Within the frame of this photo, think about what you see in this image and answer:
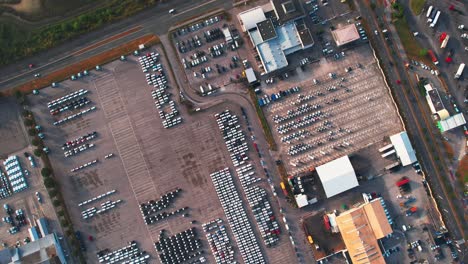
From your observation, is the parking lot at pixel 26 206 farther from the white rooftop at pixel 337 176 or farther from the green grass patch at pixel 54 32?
the white rooftop at pixel 337 176

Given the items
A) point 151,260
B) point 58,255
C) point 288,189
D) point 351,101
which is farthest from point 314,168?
point 58,255

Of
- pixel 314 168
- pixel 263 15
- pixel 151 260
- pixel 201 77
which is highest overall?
pixel 263 15

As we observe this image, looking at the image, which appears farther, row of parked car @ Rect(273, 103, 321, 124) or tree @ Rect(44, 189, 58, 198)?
row of parked car @ Rect(273, 103, 321, 124)

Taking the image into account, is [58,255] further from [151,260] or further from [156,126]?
[156,126]

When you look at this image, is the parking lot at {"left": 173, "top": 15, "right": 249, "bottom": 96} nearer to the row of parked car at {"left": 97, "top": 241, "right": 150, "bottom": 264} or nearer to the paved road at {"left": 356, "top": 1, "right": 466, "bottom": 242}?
the paved road at {"left": 356, "top": 1, "right": 466, "bottom": 242}

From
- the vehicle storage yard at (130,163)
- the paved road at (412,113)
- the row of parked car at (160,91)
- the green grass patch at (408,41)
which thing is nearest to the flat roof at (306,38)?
the paved road at (412,113)

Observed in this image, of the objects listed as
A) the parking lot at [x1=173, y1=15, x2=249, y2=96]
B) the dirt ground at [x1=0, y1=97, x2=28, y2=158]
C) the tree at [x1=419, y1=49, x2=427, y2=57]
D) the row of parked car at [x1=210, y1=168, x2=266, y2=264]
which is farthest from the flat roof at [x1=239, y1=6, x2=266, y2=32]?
the dirt ground at [x1=0, y1=97, x2=28, y2=158]

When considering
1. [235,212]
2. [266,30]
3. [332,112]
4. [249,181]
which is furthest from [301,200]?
[266,30]
